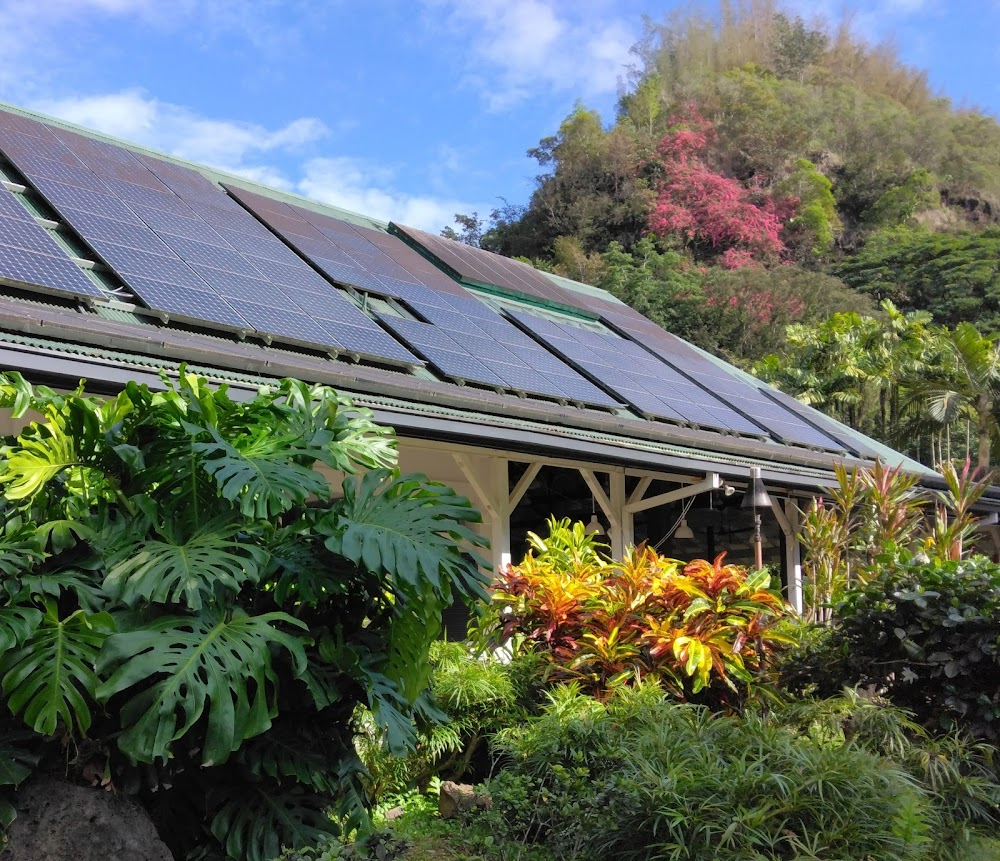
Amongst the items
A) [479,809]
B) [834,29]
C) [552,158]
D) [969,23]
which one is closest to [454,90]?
[552,158]

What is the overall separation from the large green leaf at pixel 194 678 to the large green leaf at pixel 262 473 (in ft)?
Result: 1.61

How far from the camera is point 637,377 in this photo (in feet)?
38.5

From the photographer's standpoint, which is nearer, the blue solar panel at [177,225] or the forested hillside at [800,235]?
the blue solar panel at [177,225]

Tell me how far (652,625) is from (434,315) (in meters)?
4.20

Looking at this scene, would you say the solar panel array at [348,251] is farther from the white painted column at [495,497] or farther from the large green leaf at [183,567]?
the large green leaf at [183,567]

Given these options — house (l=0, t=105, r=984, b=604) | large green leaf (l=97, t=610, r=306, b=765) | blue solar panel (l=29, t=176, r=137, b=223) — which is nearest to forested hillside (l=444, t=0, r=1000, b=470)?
house (l=0, t=105, r=984, b=604)

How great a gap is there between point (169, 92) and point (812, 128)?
1745 inches

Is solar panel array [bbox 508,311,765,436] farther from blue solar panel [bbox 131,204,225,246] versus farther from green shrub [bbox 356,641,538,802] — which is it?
blue solar panel [bbox 131,204,225,246]

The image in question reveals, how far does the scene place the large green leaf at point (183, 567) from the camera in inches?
155

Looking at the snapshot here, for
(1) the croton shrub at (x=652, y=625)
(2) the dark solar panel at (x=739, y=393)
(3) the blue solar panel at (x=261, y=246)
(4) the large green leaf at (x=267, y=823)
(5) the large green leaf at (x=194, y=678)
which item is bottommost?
(4) the large green leaf at (x=267, y=823)

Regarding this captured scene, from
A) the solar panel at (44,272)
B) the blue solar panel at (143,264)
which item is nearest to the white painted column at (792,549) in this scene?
the blue solar panel at (143,264)

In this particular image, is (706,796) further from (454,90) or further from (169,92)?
(454,90)

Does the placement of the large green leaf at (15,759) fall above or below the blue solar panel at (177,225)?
below

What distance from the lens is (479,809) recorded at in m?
5.89
